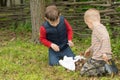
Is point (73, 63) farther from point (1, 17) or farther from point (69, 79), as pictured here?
point (1, 17)

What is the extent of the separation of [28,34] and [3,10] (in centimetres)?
160

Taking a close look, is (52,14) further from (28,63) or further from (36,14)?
(36,14)

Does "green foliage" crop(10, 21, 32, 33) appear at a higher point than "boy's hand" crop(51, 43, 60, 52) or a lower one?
lower

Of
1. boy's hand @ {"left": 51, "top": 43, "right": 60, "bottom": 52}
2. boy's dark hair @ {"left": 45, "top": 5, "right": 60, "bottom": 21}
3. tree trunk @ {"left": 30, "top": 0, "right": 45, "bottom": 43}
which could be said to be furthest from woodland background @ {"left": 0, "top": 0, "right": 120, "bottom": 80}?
boy's dark hair @ {"left": 45, "top": 5, "right": 60, "bottom": 21}

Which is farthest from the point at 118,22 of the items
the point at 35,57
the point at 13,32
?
the point at 13,32

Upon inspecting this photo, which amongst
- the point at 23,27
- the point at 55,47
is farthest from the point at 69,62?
the point at 23,27

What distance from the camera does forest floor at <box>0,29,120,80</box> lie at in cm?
543

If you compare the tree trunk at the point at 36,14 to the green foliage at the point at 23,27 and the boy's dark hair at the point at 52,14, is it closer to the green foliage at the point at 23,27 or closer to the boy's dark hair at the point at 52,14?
the green foliage at the point at 23,27

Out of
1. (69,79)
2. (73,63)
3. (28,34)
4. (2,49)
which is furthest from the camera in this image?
(28,34)

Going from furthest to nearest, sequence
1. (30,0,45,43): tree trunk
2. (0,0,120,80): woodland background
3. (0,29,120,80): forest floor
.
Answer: (30,0,45,43): tree trunk
(0,0,120,80): woodland background
(0,29,120,80): forest floor

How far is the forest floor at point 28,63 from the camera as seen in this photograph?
5.43 m

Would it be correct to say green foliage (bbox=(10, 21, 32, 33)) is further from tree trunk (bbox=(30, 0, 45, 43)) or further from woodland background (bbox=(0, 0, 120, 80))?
tree trunk (bbox=(30, 0, 45, 43))

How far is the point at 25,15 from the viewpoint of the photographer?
1015 cm

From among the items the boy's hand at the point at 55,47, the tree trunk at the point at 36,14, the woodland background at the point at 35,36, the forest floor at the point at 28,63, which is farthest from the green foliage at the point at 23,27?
the boy's hand at the point at 55,47
